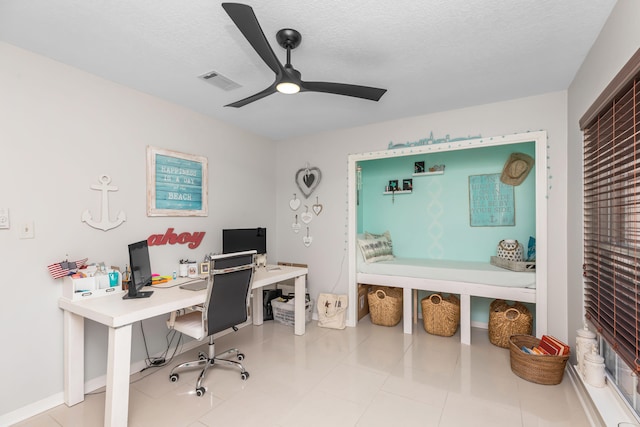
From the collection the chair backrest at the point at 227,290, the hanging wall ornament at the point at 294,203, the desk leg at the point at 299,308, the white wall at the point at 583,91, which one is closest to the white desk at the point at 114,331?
the chair backrest at the point at 227,290

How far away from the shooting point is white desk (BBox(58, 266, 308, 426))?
1.85m

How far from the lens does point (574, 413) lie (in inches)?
80.7

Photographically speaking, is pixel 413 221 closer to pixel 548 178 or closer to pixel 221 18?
pixel 548 178

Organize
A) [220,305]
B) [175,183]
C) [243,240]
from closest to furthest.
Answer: [220,305], [175,183], [243,240]

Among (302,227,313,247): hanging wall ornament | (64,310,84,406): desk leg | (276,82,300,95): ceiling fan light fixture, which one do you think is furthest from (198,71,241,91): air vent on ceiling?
(302,227,313,247): hanging wall ornament

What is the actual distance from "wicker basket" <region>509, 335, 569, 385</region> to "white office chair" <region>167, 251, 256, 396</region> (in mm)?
2237

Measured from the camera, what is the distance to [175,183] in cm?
304

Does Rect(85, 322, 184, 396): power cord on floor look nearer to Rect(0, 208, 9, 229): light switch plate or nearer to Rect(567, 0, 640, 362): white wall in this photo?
Rect(0, 208, 9, 229): light switch plate

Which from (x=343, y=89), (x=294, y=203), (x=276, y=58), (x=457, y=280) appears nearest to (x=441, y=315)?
(x=457, y=280)

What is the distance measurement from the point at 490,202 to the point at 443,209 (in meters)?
0.55

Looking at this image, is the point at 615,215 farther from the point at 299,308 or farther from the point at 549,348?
the point at 299,308

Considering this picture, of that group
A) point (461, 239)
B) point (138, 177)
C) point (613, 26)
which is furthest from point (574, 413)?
point (138, 177)

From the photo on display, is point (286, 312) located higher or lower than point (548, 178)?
lower

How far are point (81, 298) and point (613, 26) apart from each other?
3.67 m
